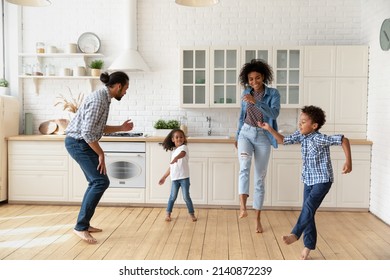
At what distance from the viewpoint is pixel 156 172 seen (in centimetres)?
516

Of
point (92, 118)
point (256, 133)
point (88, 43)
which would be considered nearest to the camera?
point (92, 118)

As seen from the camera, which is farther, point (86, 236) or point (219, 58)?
point (219, 58)

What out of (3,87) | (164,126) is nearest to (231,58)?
(164,126)

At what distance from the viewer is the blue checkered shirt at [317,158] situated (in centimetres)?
319

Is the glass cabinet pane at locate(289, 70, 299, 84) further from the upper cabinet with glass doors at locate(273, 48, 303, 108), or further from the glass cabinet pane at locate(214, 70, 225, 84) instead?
the glass cabinet pane at locate(214, 70, 225, 84)

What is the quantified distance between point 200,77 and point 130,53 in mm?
916

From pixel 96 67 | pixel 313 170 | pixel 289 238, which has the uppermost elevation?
pixel 96 67

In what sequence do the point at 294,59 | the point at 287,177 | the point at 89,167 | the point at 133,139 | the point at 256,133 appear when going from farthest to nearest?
the point at 294,59
the point at 133,139
the point at 287,177
the point at 256,133
the point at 89,167

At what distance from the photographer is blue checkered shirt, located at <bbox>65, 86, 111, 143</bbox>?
3596 mm

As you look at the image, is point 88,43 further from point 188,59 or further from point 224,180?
point 224,180

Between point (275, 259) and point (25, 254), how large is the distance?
6.19 feet

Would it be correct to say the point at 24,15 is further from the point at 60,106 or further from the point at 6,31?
the point at 60,106

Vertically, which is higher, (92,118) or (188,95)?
(188,95)

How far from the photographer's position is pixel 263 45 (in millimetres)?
5297
